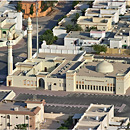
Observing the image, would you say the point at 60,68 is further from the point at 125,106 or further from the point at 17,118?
the point at 17,118

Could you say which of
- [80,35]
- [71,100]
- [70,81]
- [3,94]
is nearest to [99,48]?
[80,35]

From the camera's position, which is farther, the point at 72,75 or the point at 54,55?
the point at 54,55

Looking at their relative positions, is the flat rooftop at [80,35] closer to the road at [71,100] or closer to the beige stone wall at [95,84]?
the beige stone wall at [95,84]

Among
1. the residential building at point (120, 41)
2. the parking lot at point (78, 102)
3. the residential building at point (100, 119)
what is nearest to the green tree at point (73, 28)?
the residential building at point (120, 41)

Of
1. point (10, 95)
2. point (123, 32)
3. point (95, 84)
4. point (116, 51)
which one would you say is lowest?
point (10, 95)

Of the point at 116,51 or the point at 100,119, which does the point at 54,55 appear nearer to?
the point at 116,51
